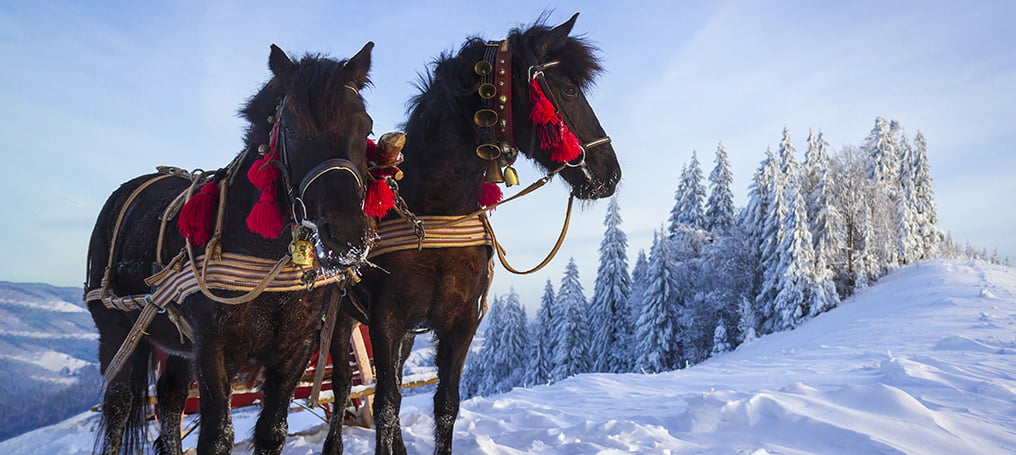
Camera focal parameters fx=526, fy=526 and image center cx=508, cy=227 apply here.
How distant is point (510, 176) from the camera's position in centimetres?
342

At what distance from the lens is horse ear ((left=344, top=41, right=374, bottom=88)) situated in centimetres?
285

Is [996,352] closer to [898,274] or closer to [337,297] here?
[337,297]

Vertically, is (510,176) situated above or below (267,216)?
above

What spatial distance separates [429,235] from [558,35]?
5.05ft

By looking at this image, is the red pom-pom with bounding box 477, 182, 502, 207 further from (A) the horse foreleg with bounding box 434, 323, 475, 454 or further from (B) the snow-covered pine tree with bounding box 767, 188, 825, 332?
(B) the snow-covered pine tree with bounding box 767, 188, 825, 332

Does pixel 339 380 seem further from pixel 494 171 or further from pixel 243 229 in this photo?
pixel 494 171

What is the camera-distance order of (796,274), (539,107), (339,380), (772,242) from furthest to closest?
(772,242)
(796,274)
(339,380)
(539,107)

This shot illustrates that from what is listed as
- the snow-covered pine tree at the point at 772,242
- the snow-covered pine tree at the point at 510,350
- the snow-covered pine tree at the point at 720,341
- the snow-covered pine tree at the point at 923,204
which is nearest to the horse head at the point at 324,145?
the snow-covered pine tree at the point at 720,341

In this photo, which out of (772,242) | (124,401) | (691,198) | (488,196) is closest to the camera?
(124,401)

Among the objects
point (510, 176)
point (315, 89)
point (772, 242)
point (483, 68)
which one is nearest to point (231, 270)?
point (315, 89)

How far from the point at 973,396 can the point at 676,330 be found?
29915mm

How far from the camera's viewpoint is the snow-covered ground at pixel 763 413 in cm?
331

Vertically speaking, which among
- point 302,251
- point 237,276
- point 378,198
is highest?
point 378,198

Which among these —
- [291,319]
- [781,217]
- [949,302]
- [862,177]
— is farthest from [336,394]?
[862,177]
